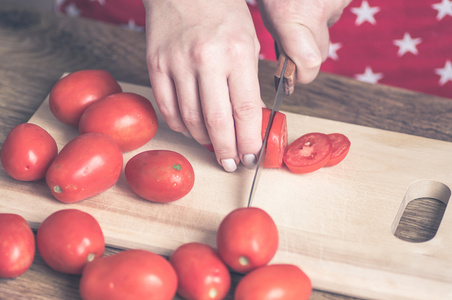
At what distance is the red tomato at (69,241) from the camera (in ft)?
3.88

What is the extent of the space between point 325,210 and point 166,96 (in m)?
0.50

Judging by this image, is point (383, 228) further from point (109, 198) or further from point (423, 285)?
point (109, 198)

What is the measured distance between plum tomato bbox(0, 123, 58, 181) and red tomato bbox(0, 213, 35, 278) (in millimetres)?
200

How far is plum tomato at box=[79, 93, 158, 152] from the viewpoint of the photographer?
1498mm

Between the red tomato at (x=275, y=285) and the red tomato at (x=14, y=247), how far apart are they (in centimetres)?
44

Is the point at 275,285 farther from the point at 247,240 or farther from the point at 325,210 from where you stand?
the point at 325,210

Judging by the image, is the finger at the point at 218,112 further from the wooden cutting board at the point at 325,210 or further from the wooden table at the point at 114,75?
the wooden table at the point at 114,75

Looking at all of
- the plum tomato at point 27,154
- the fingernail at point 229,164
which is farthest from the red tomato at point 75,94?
the fingernail at point 229,164

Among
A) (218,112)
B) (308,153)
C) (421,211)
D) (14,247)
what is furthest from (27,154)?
(421,211)

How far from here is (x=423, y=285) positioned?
1.27 m

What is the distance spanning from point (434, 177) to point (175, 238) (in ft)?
→ 2.46

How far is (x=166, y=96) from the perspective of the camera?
1.48 meters

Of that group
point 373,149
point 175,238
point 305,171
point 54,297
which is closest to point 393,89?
point 373,149

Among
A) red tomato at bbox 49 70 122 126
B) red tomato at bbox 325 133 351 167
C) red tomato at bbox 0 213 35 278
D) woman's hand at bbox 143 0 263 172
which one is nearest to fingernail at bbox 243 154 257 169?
woman's hand at bbox 143 0 263 172
